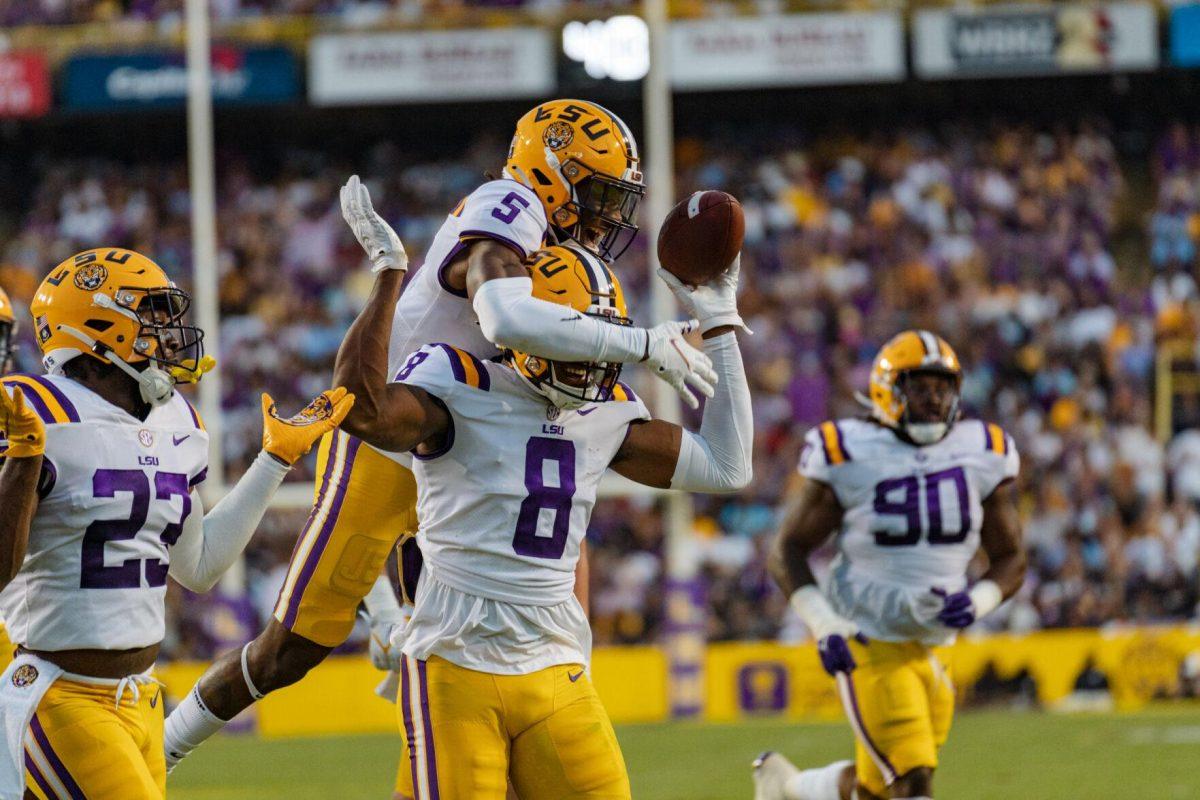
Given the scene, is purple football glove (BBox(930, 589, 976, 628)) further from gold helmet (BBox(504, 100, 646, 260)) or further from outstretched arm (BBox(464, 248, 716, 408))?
outstretched arm (BBox(464, 248, 716, 408))

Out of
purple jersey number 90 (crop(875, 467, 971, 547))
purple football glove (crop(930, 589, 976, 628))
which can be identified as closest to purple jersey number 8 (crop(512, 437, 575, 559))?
purple football glove (crop(930, 589, 976, 628))

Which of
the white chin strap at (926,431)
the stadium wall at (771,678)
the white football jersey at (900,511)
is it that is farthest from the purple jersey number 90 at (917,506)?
the stadium wall at (771,678)

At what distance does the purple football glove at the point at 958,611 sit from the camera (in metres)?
6.19

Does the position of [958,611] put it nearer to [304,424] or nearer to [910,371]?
[910,371]

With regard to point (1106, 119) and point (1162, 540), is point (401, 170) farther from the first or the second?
point (1162, 540)

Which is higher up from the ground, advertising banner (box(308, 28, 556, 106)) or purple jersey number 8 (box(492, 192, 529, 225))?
advertising banner (box(308, 28, 556, 106))

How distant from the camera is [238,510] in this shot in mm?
4371

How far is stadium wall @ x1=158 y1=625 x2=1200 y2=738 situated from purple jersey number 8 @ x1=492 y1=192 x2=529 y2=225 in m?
8.98

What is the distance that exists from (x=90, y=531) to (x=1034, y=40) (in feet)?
48.4

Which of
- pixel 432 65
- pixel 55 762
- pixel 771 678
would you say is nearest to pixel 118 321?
pixel 55 762

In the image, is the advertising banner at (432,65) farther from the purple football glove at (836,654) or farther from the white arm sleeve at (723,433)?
the white arm sleeve at (723,433)

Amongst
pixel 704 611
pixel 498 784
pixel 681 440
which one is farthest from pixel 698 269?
pixel 704 611

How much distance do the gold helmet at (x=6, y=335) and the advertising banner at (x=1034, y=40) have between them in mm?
13436

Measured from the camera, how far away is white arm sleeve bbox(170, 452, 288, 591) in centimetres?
→ 430
